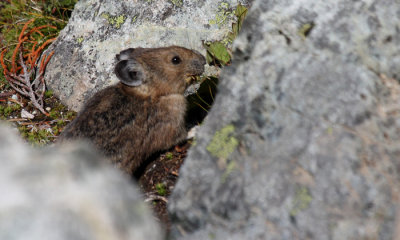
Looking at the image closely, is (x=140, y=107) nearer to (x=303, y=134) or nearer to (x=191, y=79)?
(x=191, y=79)

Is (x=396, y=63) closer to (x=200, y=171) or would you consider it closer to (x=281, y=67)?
(x=281, y=67)

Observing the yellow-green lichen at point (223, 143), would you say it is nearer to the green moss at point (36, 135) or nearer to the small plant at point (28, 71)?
the green moss at point (36, 135)

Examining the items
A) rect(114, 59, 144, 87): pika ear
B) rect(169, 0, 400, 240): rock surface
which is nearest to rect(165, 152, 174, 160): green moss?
rect(114, 59, 144, 87): pika ear

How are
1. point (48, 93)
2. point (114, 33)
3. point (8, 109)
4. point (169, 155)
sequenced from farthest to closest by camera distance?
point (48, 93) < point (8, 109) < point (114, 33) < point (169, 155)

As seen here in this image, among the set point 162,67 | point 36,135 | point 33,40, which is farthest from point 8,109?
point 162,67

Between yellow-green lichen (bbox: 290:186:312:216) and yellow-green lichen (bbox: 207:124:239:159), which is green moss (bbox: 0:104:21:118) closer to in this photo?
yellow-green lichen (bbox: 207:124:239:159)
